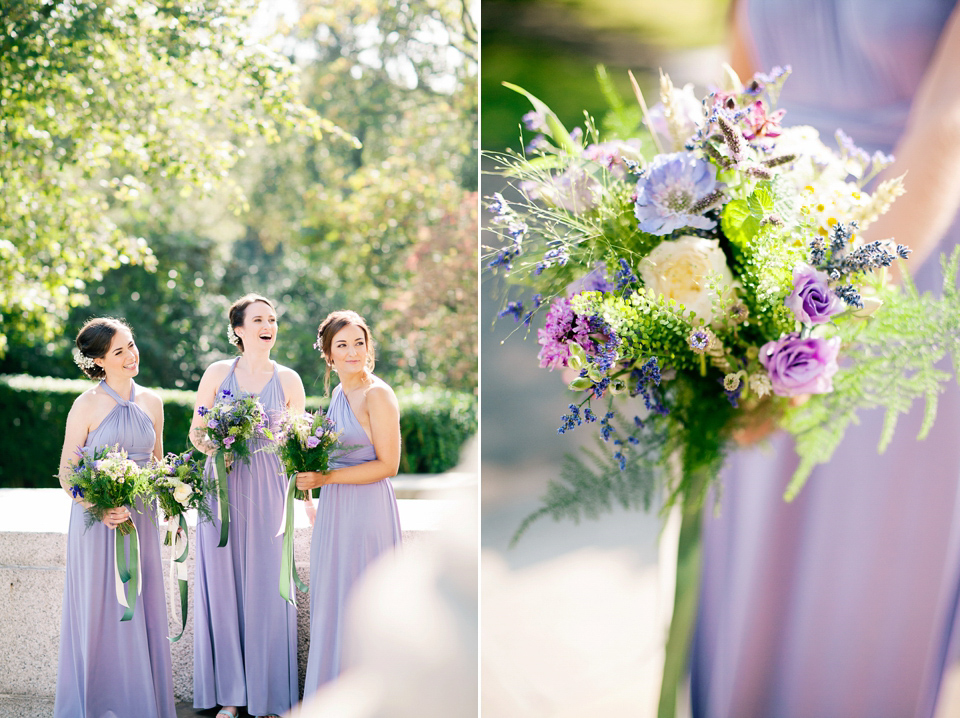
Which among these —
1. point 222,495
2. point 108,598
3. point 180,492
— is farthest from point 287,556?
point 108,598

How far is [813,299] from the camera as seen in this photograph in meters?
1.37

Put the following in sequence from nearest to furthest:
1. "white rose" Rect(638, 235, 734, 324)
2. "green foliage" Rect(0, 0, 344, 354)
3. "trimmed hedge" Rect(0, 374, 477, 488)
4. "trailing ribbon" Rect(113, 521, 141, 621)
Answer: "white rose" Rect(638, 235, 734, 324), "trailing ribbon" Rect(113, 521, 141, 621), "green foliage" Rect(0, 0, 344, 354), "trimmed hedge" Rect(0, 374, 477, 488)

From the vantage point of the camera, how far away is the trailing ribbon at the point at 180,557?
2.41m

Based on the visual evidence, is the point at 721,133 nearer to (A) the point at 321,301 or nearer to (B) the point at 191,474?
(B) the point at 191,474

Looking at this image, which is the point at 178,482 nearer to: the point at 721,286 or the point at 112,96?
the point at 721,286

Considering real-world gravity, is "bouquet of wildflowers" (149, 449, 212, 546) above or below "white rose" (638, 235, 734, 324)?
below

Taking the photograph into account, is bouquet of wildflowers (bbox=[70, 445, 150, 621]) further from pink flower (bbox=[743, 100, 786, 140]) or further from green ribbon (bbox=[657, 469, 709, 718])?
pink flower (bbox=[743, 100, 786, 140])

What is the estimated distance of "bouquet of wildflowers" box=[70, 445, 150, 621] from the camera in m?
2.29

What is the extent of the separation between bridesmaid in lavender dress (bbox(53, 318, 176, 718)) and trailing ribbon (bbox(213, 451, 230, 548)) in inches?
9.1

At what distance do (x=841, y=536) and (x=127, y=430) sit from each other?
2.31 metres

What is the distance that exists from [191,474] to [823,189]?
207 cm

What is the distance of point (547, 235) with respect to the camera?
66.3 inches

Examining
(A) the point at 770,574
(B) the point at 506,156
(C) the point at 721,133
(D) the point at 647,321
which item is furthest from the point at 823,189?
(A) the point at 770,574

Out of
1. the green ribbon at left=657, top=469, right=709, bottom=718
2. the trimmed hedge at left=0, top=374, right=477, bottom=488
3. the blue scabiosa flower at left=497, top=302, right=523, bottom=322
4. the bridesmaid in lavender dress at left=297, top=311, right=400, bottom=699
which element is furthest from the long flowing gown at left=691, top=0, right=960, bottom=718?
the trimmed hedge at left=0, top=374, right=477, bottom=488
